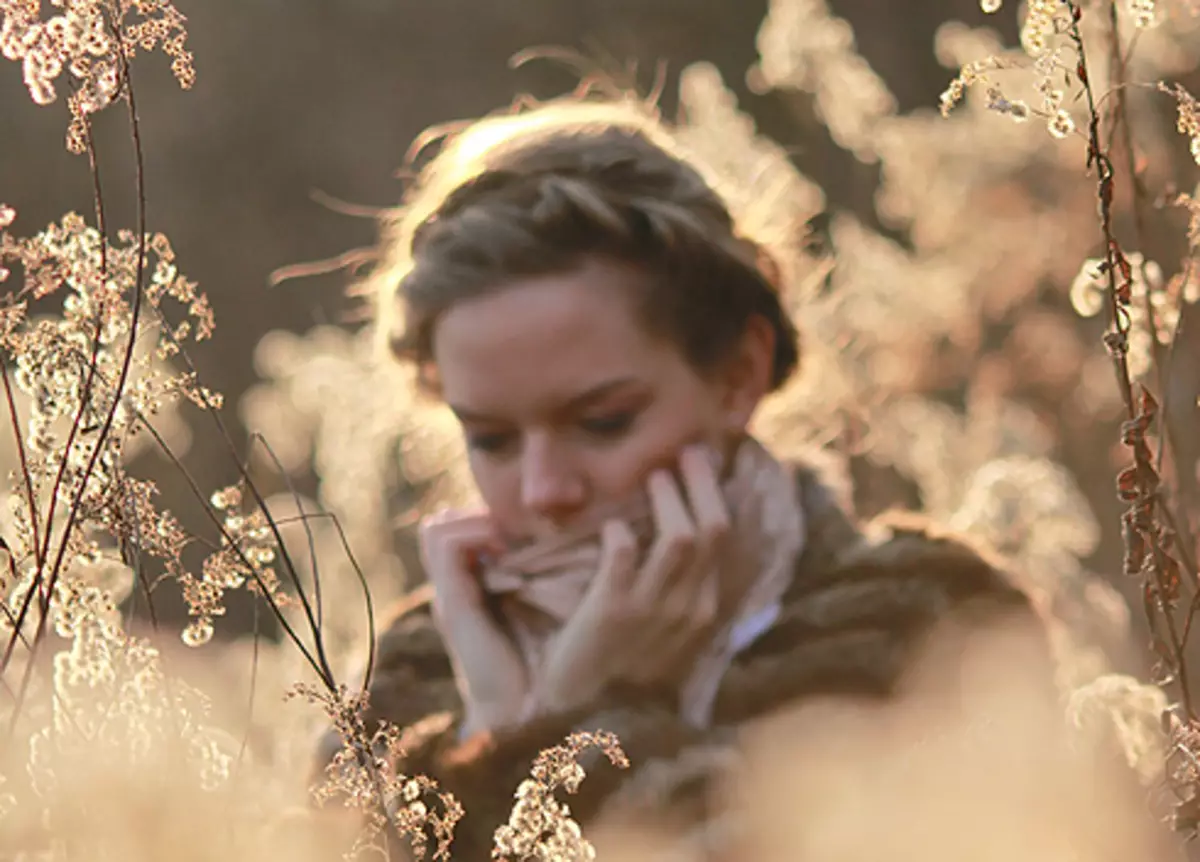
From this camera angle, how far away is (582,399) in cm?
164

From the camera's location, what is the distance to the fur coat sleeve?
1498 millimetres

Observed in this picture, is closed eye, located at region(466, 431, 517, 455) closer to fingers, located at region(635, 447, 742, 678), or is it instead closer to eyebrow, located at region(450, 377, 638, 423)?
eyebrow, located at region(450, 377, 638, 423)

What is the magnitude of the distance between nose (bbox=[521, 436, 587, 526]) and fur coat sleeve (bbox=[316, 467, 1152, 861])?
0.21 metres

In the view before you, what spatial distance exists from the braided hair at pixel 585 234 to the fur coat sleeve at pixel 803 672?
Answer: 0.75ft

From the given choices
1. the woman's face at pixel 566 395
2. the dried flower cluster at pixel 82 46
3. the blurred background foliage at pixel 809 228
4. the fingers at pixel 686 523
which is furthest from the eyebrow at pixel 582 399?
the dried flower cluster at pixel 82 46

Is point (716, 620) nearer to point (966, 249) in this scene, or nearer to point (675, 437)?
point (675, 437)

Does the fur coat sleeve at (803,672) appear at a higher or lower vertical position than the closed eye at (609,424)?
lower

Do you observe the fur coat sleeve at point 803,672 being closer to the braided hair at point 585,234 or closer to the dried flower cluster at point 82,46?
the braided hair at point 585,234

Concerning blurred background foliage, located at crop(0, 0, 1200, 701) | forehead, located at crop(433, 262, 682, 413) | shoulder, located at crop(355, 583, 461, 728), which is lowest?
shoulder, located at crop(355, 583, 461, 728)

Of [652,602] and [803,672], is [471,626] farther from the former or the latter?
[803,672]

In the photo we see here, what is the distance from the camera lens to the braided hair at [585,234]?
1.70 metres

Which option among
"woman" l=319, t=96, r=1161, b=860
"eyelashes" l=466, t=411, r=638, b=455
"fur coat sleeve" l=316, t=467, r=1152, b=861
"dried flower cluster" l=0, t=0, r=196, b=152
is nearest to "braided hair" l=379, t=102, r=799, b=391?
"woman" l=319, t=96, r=1161, b=860

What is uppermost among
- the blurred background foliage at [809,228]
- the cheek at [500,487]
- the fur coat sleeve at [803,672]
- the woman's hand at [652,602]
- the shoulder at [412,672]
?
the blurred background foliage at [809,228]

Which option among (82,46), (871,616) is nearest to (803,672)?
(871,616)
